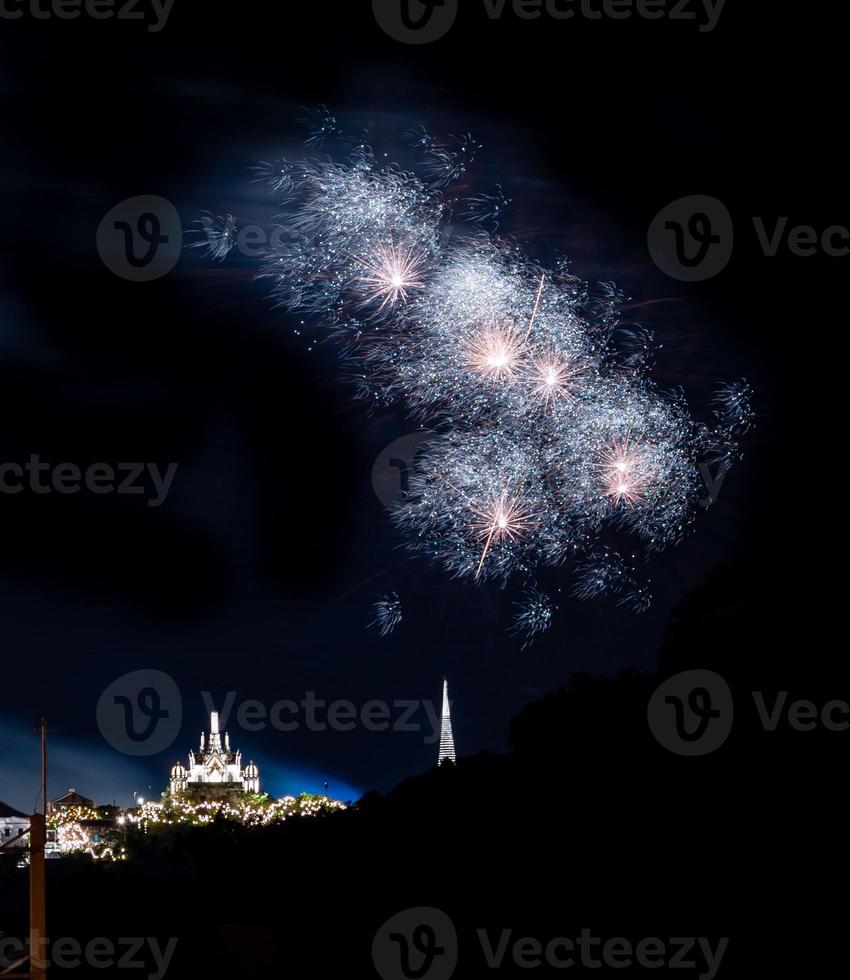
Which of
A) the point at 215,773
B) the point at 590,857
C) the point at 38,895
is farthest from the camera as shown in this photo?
the point at 215,773

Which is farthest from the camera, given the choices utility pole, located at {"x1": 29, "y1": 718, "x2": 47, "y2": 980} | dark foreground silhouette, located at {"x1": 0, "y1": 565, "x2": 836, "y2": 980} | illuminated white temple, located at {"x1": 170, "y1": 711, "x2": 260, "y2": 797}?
illuminated white temple, located at {"x1": 170, "y1": 711, "x2": 260, "y2": 797}

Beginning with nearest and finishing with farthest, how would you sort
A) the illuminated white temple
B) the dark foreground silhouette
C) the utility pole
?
the utility pole
the dark foreground silhouette
the illuminated white temple

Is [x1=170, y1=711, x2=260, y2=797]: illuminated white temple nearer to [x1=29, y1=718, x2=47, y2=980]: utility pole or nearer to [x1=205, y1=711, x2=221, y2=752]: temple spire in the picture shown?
[x1=205, y1=711, x2=221, y2=752]: temple spire

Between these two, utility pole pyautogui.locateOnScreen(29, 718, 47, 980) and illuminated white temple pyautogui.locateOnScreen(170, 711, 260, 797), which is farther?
illuminated white temple pyautogui.locateOnScreen(170, 711, 260, 797)

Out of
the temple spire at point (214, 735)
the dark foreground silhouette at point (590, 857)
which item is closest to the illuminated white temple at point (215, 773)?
the temple spire at point (214, 735)

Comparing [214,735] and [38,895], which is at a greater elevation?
[214,735]

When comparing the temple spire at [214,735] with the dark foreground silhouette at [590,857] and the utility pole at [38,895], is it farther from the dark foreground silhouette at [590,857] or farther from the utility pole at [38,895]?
the utility pole at [38,895]

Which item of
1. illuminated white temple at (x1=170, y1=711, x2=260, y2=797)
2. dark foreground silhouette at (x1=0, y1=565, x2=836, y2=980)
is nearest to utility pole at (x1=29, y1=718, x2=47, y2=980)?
dark foreground silhouette at (x1=0, y1=565, x2=836, y2=980)

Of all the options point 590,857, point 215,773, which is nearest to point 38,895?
point 590,857

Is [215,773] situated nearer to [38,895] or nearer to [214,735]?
[214,735]
